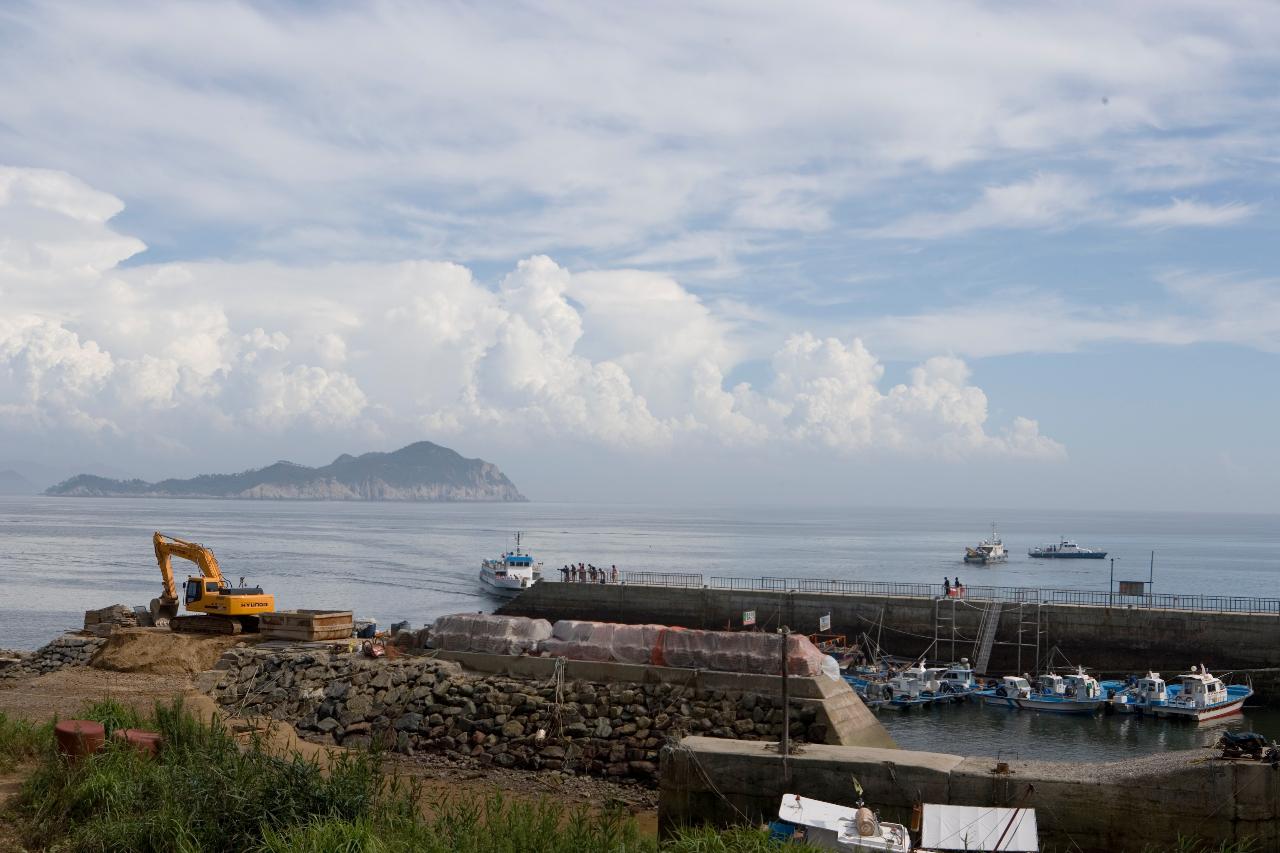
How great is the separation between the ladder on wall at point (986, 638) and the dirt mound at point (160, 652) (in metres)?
28.6

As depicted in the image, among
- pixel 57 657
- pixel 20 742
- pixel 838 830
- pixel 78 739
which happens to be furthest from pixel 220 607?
pixel 838 830

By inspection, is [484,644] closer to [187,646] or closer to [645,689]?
[645,689]

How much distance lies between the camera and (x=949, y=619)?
4775 cm

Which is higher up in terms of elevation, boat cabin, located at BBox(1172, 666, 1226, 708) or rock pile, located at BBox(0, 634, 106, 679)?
boat cabin, located at BBox(1172, 666, 1226, 708)

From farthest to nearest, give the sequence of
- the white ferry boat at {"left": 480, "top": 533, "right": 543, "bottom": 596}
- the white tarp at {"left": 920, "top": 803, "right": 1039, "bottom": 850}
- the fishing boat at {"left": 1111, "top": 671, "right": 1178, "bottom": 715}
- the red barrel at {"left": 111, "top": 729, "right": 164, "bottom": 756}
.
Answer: the white ferry boat at {"left": 480, "top": 533, "right": 543, "bottom": 596} < the fishing boat at {"left": 1111, "top": 671, "right": 1178, "bottom": 715} < the red barrel at {"left": 111, "top": 729, "right": 164, "bottom": 756} < the white tarp at {"left": 920, "top": 803, "right": 1039, "bottom": 850}

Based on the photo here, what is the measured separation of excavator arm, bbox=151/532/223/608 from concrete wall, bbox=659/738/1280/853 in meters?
25.9

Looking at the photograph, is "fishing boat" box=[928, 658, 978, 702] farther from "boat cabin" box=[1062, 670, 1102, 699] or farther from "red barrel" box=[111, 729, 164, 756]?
"red barrel" box=[111, 729, 164, 756]

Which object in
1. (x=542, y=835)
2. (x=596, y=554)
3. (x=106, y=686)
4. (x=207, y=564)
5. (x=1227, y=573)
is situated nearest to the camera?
(x=542, y=835)

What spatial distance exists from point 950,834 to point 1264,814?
485 cm

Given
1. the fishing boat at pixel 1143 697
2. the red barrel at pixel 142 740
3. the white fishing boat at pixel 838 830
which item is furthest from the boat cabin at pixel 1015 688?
the red barrel at pixel 142 740

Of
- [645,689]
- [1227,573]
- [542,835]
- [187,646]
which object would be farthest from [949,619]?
[1227,573]

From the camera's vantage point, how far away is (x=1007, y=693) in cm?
4062

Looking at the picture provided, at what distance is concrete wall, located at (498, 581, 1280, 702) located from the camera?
4219 cm

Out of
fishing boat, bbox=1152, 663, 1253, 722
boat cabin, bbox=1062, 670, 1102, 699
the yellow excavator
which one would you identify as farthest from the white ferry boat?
fishing boat, bbox=1152, 663, 1253, 722
